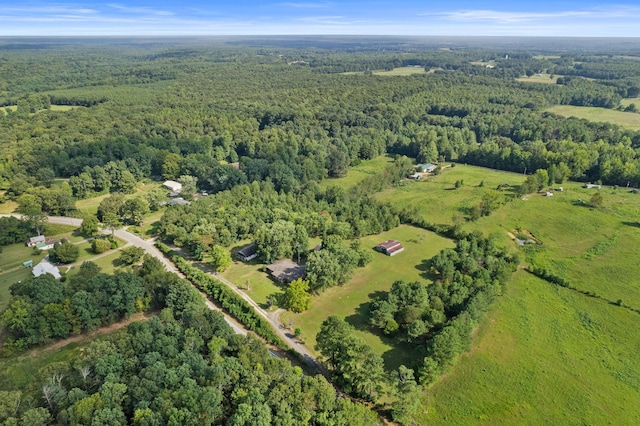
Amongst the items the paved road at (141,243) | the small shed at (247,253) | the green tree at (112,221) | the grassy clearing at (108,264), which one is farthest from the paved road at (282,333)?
the green tree at (112,221)

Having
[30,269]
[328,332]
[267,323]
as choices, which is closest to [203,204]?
[30,269]

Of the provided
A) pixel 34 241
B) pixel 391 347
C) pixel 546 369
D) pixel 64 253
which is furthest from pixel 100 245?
pixel 546 369

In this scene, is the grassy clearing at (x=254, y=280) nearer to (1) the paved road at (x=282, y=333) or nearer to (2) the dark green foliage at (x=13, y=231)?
(1) the paved road at (x=282, y=333)

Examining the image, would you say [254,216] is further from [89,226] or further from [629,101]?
[629,101]

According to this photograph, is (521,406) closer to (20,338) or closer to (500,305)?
(500,305)

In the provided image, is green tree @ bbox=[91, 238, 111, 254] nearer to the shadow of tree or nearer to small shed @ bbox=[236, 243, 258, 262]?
small shed @ bbox=[236, 243, 258, 262]

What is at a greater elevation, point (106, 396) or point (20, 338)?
point (106, 396)
